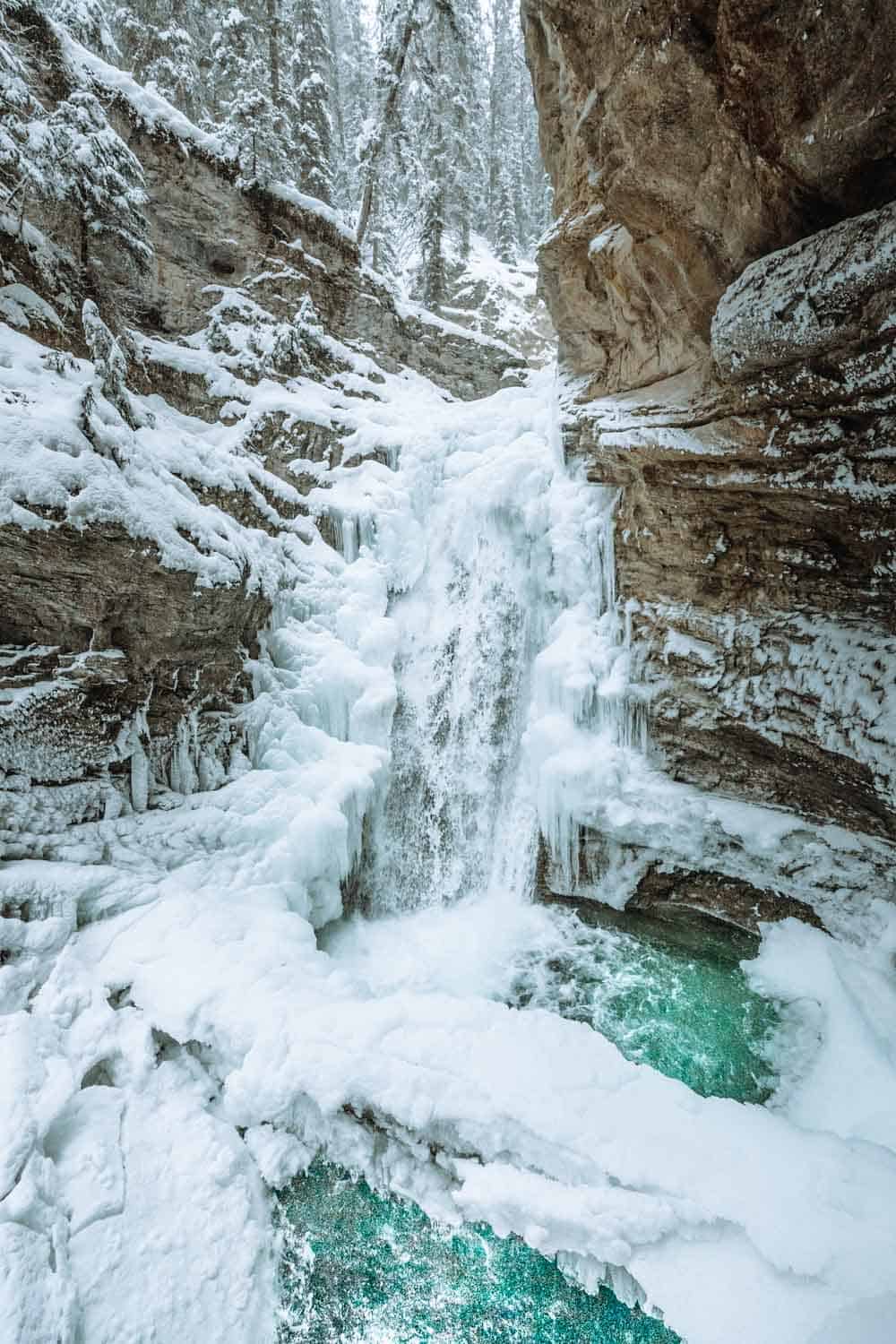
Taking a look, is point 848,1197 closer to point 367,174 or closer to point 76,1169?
point 76,1169

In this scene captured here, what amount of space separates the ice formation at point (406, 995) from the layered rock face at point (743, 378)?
0.55m

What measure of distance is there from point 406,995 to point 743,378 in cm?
561

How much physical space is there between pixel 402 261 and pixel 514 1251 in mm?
24785

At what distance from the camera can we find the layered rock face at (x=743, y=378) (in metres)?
3.48

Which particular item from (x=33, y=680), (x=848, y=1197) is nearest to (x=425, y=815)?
(x=33, y=680)

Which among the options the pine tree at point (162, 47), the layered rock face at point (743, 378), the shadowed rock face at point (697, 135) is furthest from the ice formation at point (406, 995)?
the pine tree at point (162, 47)

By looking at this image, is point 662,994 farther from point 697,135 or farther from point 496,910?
point 697,135

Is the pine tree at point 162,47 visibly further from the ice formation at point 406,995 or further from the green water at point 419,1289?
the green water at point 419,1289

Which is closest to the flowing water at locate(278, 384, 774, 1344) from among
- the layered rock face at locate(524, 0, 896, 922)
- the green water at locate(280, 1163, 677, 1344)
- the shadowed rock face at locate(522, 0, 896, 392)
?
the green water at locate(280, 1163, 677, 1344)

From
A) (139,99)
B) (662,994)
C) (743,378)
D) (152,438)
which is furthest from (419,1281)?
(139,99)

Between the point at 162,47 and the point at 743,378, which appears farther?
the point at 162,47

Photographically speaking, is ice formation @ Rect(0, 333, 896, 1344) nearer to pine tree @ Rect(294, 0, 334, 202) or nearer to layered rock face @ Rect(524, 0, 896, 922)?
layered rock face @ Rect(524, 0, 896, 922)

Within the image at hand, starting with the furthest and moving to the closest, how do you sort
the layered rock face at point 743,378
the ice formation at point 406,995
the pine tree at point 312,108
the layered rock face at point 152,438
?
1. the pine tree at point 312,108
2. the layered rock face at point 152,438
3. the layered rock face at point 743,378
4. the ice formation at point 406,995

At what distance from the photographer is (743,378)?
454 cm
